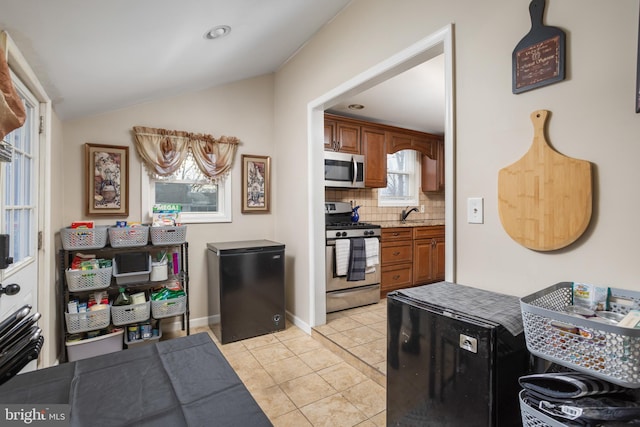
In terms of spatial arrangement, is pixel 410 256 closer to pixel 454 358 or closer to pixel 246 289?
pixel 246 289

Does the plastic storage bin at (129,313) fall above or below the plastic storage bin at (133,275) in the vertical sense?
below

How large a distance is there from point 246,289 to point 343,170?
6.06ft

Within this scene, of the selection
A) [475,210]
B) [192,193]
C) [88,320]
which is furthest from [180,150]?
[475,210]

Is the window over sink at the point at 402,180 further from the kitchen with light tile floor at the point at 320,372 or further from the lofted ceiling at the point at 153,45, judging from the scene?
the kitchen with light tile floor at the point at 320,372

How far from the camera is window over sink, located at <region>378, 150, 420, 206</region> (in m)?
4.93

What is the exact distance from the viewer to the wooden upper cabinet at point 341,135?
3861 millimetres

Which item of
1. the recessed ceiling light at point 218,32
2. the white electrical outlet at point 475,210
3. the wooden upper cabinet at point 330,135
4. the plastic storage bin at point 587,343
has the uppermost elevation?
the recessed ceiling light at point 218,32

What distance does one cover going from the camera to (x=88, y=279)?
2.50m

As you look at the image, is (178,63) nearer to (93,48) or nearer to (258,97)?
(93,48)

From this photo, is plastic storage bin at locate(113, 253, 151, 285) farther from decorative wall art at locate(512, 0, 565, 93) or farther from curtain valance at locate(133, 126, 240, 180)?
decorative wall art at locate(512, 0, 565, 93)

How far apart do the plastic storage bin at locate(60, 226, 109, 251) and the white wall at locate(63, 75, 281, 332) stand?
1.34 feet

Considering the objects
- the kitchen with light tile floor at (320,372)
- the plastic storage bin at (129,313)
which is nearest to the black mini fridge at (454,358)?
the kitchen with light tile floor at (320,372)

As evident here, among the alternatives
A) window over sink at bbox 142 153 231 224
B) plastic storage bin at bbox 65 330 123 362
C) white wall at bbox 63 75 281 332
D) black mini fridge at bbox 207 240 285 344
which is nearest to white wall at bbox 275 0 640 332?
white wall at bbox 63 75 281 332

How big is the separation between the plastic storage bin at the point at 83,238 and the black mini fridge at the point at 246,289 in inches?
36.4
